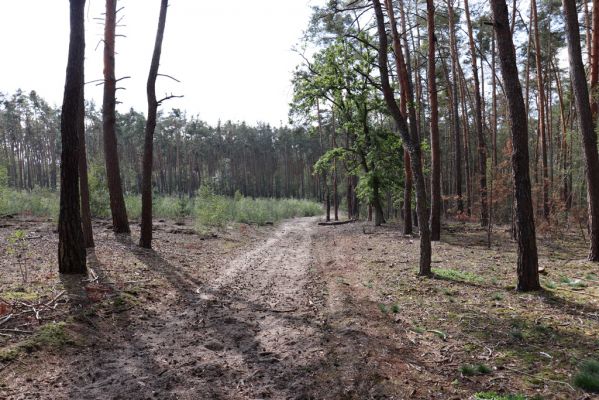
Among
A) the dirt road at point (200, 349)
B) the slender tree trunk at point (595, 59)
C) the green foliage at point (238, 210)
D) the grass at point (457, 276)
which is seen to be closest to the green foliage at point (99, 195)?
the green foliage at point (238, 210)

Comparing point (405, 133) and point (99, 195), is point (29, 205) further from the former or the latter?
point (405, 133)

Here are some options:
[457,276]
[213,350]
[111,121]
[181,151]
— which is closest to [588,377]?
[213,350]

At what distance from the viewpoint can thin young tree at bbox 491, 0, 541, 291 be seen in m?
6.50

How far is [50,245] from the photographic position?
9992 millimetres

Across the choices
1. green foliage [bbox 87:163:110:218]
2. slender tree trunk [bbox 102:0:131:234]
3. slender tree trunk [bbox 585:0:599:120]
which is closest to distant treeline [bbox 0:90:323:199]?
green foliage [bbox 87:163:110:218]

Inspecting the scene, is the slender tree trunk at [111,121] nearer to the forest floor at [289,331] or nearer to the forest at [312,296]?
the forest at [312,296]

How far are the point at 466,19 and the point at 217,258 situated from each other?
16018mm

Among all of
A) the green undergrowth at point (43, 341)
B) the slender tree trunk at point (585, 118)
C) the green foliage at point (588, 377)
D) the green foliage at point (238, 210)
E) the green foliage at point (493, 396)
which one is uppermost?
the slender tree trunk at point (585, 118)

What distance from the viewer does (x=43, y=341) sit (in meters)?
4.42

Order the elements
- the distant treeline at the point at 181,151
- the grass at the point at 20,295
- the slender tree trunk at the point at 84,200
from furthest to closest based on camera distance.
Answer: the distant treeline at the point at 181,151
the slender tree trunk at the point at 84,200
the grass at the point at 20,295

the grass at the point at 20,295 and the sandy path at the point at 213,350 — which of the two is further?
the grass at the point at 20,295

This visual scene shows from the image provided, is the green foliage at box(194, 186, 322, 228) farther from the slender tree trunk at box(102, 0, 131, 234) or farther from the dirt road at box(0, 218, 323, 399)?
the dirt road at box(0, 218, 323, 399)

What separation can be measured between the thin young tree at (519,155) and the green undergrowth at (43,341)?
22.5 feet

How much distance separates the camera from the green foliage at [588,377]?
343 cm
